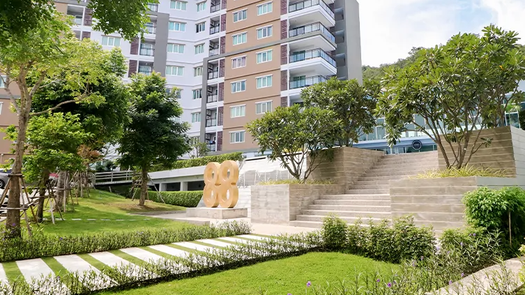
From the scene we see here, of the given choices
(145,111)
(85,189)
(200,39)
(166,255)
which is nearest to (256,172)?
(145,111)

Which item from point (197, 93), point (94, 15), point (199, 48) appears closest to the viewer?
point (94, 15)

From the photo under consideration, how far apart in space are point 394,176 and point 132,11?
1148 centimetres

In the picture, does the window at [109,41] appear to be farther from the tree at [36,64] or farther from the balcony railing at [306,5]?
the tree at [36,64]

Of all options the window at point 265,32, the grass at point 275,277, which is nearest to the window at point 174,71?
the window at point 265,32

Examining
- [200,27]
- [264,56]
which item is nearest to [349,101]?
[264,56]

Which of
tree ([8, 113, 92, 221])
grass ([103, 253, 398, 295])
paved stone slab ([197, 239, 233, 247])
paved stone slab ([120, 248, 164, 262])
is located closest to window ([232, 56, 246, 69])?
tree ([8, 113, 92, 221])

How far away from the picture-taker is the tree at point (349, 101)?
45.8ft

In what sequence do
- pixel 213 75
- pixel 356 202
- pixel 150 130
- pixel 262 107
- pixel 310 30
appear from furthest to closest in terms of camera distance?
pixel 213 75
pixel 262 107
pixel 310 30
pixel 150 130
pixel 356 202

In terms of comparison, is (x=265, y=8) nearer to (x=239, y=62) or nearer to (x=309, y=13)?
(x=309, y=13)

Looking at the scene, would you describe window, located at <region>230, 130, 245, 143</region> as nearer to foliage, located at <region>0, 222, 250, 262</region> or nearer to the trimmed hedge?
the trimmed hedge

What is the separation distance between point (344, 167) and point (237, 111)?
21.1m

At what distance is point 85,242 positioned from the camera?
696 cm

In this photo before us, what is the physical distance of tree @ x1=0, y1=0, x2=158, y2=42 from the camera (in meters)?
3.84

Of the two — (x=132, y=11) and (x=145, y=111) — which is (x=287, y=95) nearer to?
(x=145, y=111)
